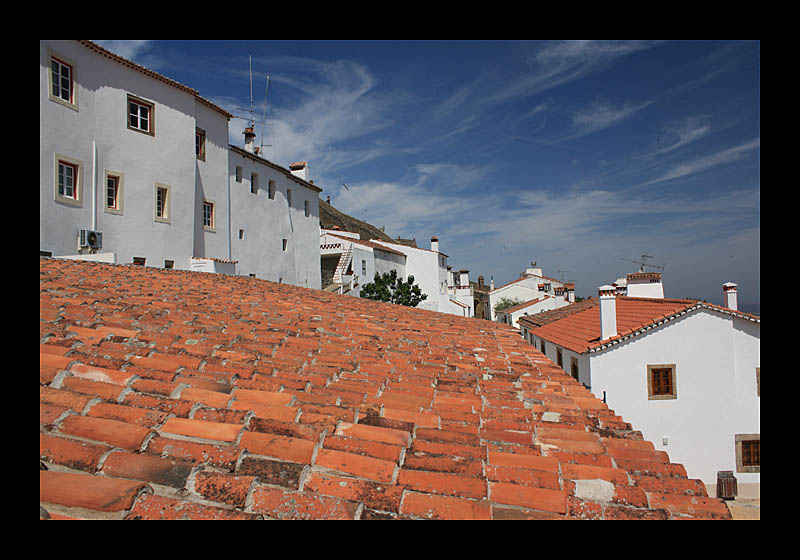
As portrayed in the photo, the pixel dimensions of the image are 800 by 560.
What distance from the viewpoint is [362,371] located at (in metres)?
4.38

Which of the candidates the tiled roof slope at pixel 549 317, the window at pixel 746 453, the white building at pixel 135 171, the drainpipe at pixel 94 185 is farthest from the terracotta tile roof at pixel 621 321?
the drainpipe at pixel 94 185

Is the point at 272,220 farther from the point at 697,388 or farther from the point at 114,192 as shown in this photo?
the point at 697,388

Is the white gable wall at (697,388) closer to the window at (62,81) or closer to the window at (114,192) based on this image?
the window at (114,192)

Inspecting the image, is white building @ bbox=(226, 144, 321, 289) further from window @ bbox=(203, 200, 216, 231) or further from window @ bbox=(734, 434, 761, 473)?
window @ bbox=(734, 434, 761, 473)

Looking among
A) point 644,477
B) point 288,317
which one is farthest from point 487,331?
point 644,477

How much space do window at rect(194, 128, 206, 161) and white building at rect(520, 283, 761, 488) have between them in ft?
61.9

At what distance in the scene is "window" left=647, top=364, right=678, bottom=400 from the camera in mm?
13883

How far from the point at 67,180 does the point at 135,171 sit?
276 centimetres

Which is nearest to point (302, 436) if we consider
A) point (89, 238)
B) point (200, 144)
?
point (89, 238)

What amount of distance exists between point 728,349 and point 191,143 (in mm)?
21998

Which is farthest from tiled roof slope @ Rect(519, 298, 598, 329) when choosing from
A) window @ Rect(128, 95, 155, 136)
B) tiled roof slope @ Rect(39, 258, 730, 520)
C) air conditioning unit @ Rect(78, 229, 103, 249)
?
window @ Rect(128, 95, 155, 136)

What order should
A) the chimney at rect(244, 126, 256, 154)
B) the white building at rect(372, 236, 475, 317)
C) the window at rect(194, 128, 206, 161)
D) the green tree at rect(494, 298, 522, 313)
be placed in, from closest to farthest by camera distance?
the window at rect(194, 128, 206, 161) → the chimney at rect(244, 126, 256, 154) → the white building at rect(372, 236, 475, 317) → the green tree at rect(494, 298, 522, 313)

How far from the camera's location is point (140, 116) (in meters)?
18.5

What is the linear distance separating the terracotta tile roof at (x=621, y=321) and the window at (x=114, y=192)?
57.4ft
